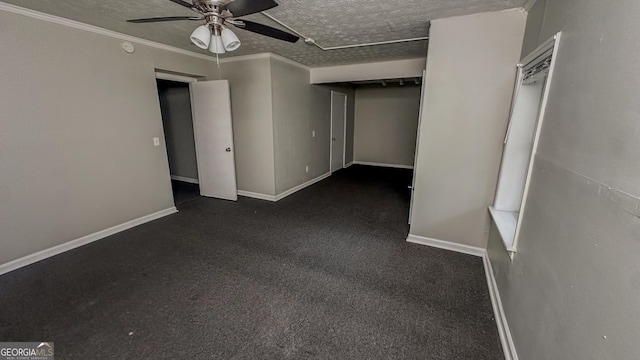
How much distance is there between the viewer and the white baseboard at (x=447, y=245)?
271cm

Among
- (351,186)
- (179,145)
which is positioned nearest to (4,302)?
(179,145)

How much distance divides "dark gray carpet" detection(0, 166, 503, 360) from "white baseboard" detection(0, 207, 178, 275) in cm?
9

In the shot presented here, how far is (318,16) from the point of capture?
240cm

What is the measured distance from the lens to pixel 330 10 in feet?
7.47

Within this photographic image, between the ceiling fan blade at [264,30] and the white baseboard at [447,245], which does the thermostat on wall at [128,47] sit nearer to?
the ceiling fan blade at [264,30]

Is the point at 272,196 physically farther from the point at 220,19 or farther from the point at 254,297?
the point at 220,19

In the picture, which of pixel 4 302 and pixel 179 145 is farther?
pixel 179 145

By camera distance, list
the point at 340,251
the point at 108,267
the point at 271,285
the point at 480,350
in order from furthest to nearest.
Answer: the point at 340,251 → the point at 108,267 → the point at 271,285 → the point at 480,350

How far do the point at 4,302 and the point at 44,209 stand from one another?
0.96m

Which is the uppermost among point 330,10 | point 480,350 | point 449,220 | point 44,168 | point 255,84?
point 330,10

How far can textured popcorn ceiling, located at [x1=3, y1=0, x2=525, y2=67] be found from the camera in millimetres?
2141

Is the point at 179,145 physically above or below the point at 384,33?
below

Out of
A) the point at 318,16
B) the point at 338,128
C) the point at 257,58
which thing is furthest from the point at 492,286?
the point at 338,128

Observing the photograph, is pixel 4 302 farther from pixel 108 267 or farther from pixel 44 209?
pixel 44 209
